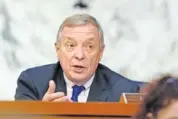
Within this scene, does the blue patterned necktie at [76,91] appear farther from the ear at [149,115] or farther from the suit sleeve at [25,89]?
the ear at [149,115]

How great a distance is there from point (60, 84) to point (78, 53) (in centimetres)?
15

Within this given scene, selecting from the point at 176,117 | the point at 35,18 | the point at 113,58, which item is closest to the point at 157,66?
the point at 113,58

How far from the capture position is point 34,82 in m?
2.28

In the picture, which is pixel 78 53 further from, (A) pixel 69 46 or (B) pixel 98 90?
(B) pixel 98 90

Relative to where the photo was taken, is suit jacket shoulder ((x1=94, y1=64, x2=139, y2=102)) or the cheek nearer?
suit jacket shoulder ((x1=94, y1=64, x2=139, y2=102))

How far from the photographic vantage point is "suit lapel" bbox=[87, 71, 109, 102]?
7.30 feet

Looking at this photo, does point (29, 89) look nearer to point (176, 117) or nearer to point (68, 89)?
point (68, 89)

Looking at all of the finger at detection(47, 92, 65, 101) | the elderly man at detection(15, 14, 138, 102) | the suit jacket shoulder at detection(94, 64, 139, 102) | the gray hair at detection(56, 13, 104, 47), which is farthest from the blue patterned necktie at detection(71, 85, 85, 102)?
the finger at detection(47, 92, 65, 101)

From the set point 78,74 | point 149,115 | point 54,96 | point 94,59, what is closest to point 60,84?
point 78,74

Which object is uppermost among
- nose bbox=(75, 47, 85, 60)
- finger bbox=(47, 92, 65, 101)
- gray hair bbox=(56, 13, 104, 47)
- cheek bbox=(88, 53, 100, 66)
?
gray hair bbox=(56, 13, 104, 47)

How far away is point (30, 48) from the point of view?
2.60m

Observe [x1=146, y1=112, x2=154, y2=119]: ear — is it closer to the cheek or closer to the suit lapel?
the suit lapel

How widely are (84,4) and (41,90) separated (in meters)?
0.60

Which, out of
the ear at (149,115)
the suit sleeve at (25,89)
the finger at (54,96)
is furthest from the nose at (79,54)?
the ear at (149,115)
